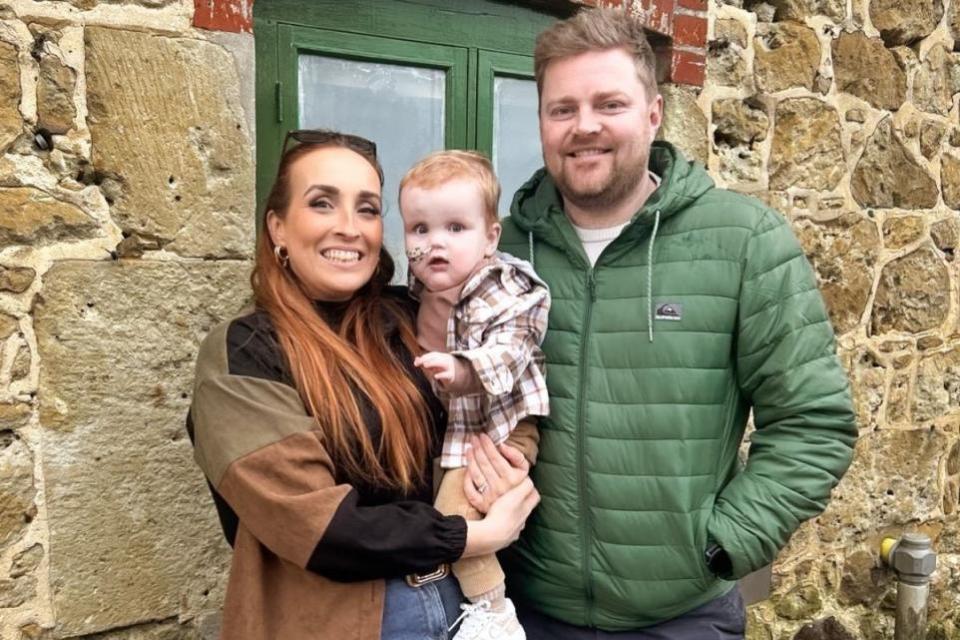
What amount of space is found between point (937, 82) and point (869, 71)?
488 millimetres

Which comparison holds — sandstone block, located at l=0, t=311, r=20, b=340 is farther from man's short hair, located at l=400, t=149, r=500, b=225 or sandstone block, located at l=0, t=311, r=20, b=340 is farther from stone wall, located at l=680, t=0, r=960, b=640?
stone wall, located at l=680, t=0, r=960, b=640

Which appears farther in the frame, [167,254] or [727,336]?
[167,254]

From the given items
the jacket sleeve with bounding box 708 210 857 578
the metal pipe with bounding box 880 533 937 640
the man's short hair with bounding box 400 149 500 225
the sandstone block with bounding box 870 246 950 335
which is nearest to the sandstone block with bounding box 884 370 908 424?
the sandstone block with bounding box 870 246 950 335

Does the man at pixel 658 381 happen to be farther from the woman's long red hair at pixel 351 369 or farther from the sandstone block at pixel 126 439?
the sandstone block at pixel 126 439

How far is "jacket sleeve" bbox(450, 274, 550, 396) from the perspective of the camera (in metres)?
1.82

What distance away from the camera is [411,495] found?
186cm

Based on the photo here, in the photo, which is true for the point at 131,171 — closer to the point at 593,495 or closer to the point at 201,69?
the point at 201,69

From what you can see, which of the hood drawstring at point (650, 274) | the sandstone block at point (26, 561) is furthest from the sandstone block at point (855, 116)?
the sandstone block at point (26, 561)

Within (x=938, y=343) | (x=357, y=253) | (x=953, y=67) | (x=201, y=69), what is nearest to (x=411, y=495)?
(x=357, y=253)

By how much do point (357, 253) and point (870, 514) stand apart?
3.01 m

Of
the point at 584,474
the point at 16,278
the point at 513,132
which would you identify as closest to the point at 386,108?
the point at 513,132

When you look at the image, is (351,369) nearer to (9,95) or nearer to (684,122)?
(9,95)

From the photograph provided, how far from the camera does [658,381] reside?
1.92 meters

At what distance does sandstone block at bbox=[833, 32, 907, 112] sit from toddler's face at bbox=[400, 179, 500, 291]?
2.38 meters
